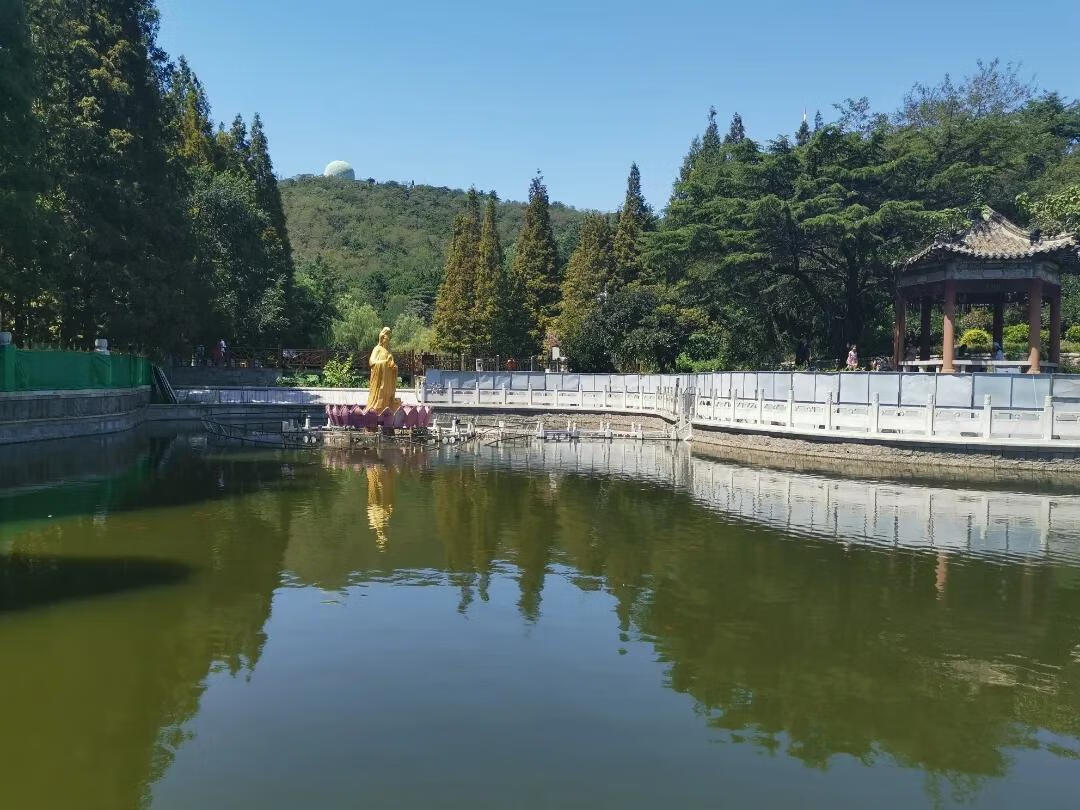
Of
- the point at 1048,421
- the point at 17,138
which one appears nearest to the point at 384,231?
the point at 17,138

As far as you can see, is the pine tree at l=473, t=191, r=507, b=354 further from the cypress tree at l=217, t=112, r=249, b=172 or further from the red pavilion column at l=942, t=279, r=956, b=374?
Result: the red pavilion column at l=942, t=279, r=956, b=374

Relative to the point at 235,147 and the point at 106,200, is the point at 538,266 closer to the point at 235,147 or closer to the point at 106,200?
the point at 235,147

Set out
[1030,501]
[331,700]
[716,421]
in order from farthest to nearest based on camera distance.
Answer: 1. [716,421]
2. [1030,501]
3. [331,700]

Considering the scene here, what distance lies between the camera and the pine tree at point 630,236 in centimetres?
5562

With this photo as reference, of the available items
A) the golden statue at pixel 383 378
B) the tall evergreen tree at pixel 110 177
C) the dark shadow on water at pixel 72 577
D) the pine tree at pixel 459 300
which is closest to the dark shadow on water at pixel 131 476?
the dark shadow on water at pixel 72 577

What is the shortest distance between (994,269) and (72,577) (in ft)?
86.0

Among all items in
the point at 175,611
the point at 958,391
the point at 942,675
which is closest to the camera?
the point at 942,675

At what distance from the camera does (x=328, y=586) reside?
1059 centimetres

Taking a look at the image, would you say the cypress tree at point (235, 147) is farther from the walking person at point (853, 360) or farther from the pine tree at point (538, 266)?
the walking person at point (853, 360)

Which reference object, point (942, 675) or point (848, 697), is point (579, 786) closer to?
point (848, 697)

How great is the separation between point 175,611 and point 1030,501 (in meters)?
16.3

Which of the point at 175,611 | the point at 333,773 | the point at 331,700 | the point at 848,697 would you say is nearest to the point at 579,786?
the point at 333,773

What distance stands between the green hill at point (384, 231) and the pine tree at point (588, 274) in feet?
96.2

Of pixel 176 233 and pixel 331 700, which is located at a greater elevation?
pixel 176 233
